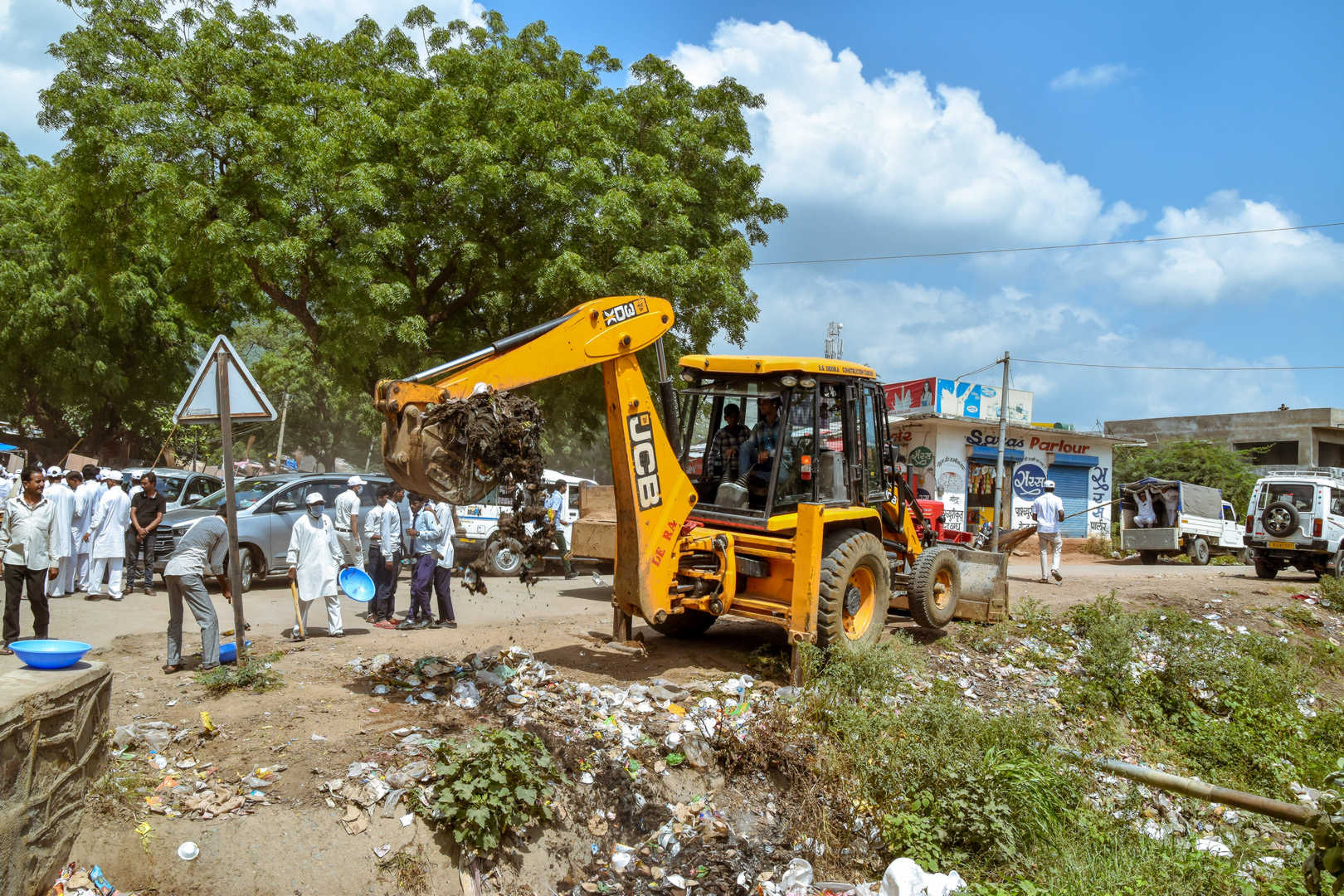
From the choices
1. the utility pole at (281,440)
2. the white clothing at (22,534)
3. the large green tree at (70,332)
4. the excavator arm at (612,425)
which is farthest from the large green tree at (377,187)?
the utility pole at (281,440)

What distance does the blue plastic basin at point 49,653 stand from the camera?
409cm

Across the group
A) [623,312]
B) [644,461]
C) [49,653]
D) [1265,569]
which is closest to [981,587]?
[644,461]

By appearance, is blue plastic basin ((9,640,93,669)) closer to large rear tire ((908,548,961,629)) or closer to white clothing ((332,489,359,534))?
white clothing ((332,489,359,534))

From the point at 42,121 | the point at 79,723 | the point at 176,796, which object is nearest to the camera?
the point at 79,723

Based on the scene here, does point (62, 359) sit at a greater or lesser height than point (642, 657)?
greater

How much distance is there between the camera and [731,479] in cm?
780

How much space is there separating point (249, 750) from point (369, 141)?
11642mm

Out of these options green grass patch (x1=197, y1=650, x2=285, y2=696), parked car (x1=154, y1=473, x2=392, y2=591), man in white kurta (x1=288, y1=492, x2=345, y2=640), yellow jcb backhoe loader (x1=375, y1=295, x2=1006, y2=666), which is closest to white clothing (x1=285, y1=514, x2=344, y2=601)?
man in white kurta (x1=288, y1=492, x2=345, y2=640)

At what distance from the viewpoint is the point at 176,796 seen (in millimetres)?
4500

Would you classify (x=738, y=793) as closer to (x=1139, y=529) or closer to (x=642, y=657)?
(x=642, y=657)

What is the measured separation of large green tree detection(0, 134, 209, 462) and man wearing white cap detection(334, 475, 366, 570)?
Result: 10915 millimetres

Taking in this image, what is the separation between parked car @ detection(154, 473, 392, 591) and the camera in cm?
1138

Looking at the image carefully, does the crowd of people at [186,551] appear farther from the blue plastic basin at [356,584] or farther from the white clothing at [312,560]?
the blue plastic basin at [356,584]

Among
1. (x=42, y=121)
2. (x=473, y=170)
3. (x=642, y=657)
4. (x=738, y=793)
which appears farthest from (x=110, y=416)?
(x=738, y=793)
